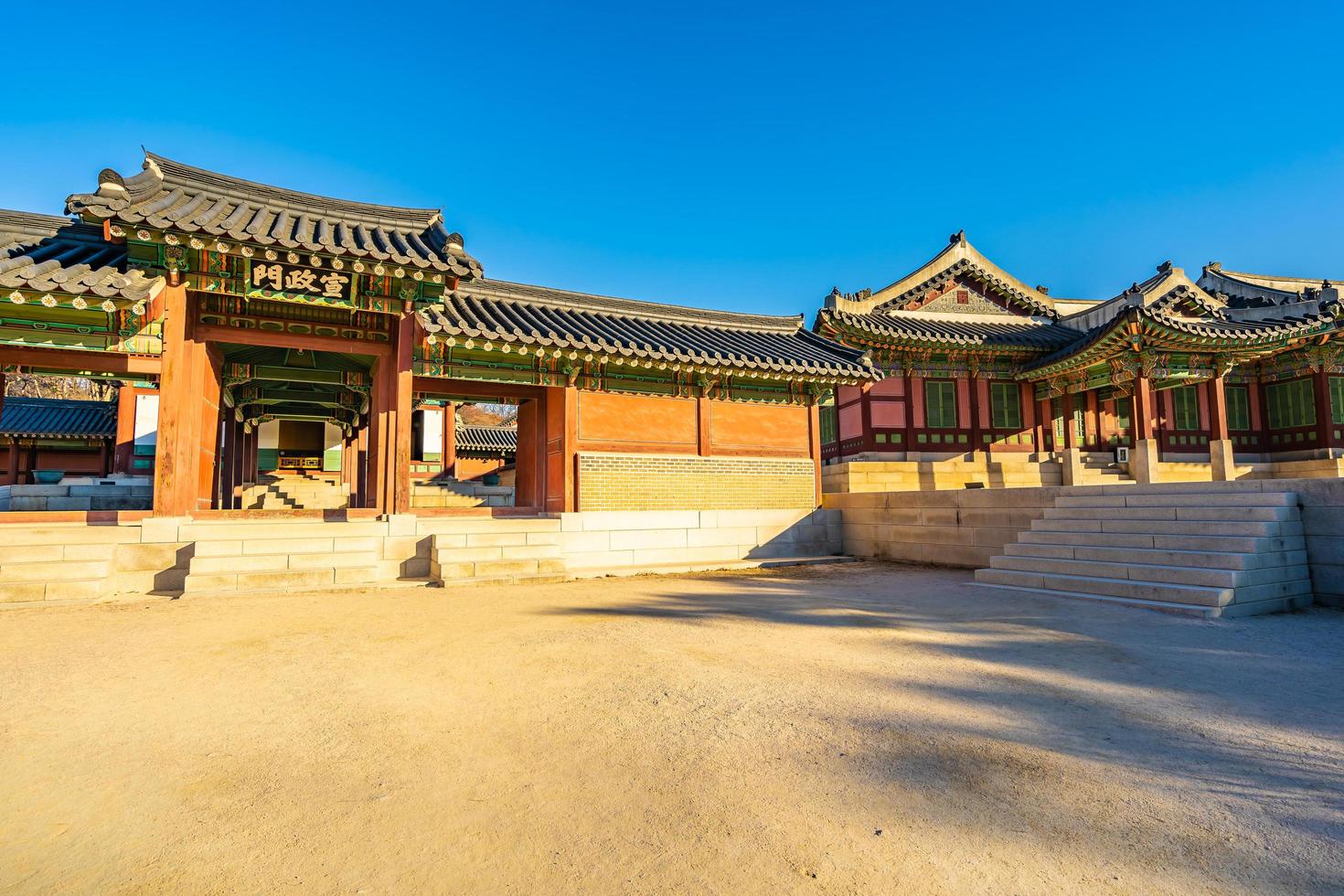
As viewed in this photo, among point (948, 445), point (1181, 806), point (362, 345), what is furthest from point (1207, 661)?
point (948, 445)

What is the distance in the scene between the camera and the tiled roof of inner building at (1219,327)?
13.6 meters

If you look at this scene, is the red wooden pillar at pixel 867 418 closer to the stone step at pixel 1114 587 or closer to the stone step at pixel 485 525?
the stone step at pixel 1114 587

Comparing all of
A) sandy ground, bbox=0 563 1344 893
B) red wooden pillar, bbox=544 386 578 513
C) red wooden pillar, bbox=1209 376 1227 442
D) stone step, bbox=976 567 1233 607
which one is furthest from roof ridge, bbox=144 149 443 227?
red wooden pillar, bbox=1209 376 1227 442

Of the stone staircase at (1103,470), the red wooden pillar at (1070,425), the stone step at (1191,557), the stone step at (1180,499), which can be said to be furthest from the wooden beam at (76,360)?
the red wooden pillar at (1070,425)

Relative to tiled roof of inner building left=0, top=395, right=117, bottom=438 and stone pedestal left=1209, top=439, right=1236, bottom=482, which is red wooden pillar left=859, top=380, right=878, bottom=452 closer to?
stone pedestal left=1209, top=439, right=1236, bottom=482

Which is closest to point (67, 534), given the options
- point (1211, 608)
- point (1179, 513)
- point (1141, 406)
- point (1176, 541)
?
point (1211, 608)

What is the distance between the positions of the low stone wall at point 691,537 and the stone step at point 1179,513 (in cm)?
431

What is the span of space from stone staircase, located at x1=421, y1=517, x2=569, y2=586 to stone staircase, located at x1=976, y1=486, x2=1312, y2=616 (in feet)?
19.9

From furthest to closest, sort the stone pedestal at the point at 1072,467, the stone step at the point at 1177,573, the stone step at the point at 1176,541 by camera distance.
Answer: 1. the stone pedestal at the point at 1072,467
2. the stone step at the point at 1176,541
3. the stone step at the point at 1177,573

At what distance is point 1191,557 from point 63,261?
45.4ft

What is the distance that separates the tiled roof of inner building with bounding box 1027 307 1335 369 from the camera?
13602 millimetres

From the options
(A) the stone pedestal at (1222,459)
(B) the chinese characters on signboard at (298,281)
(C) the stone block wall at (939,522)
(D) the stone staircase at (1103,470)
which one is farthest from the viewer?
(D) the stone staircase at (1103,470)

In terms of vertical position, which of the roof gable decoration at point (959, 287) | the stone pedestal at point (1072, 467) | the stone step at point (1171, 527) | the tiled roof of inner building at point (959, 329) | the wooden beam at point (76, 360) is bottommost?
the stone step at point (1171, 527)

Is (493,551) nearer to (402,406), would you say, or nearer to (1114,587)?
(402,406)
